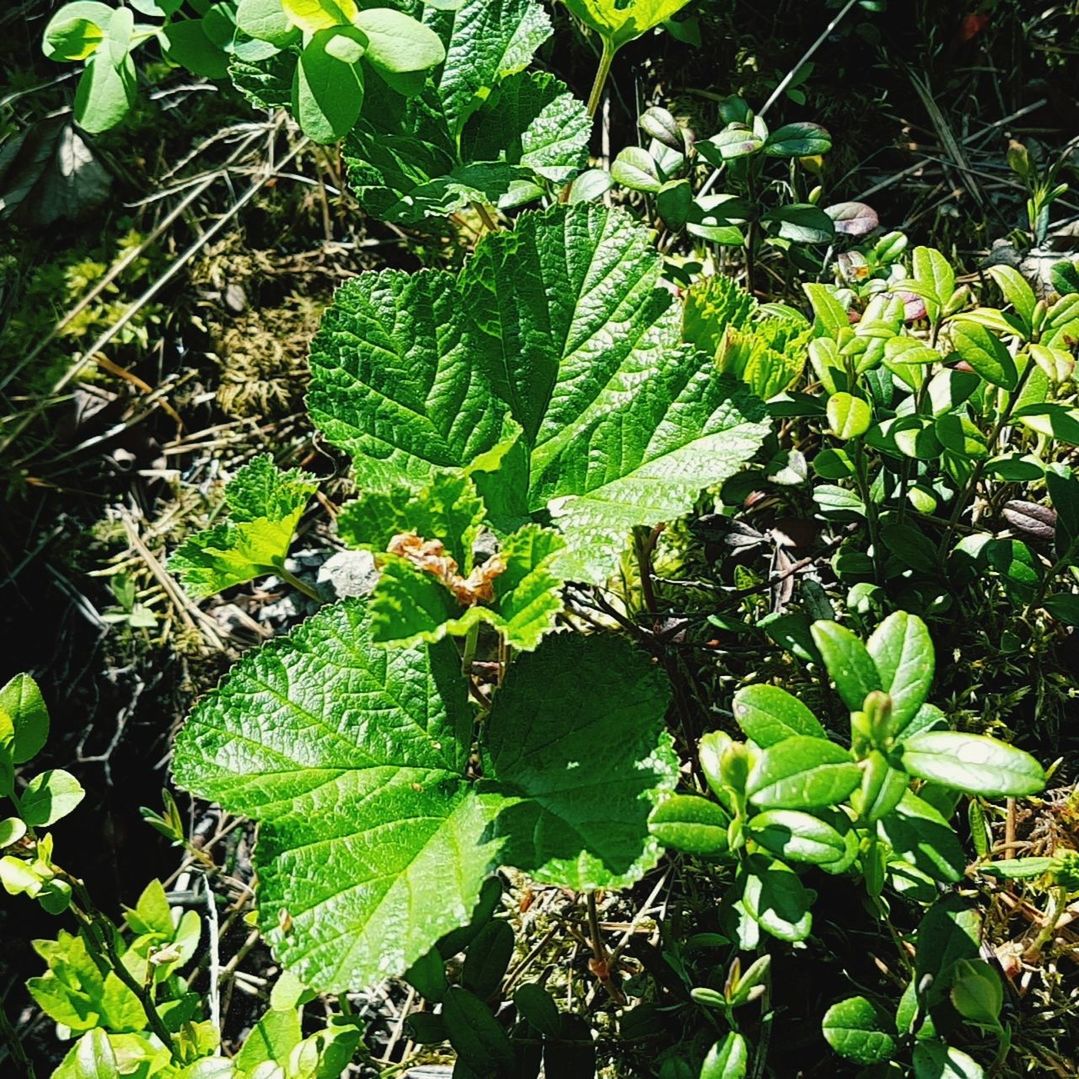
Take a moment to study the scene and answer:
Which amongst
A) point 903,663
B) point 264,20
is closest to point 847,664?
point 903,663

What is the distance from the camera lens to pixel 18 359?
2.74m

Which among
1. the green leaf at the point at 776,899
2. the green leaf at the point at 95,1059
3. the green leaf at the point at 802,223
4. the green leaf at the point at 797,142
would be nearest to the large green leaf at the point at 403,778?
the green leaf at the point at 776,899

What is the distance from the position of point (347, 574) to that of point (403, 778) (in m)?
0.83

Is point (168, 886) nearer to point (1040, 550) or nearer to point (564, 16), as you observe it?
point (1040, 550)

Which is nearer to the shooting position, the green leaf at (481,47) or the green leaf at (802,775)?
the green leaf at (802,775)

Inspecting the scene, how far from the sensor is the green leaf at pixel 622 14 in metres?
1.89

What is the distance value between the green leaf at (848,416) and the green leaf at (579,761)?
Answer: 1.47 ft

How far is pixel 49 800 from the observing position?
1645mm

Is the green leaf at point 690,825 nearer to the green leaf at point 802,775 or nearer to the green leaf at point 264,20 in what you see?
the green leaf at point 802,775

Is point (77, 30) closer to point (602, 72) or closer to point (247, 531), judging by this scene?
point (602, 72)

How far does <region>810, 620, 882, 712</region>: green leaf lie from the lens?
4.33 ft

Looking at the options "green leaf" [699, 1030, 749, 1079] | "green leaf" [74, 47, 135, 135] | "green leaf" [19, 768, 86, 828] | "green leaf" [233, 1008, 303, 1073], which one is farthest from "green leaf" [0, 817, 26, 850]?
"green leaf" [74, 47, 135, 135]

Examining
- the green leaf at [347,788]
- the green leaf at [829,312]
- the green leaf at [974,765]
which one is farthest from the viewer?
the green leaf at [829,312]

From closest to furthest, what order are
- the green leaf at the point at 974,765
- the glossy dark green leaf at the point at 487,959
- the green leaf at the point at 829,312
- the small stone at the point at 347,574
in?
the green leaf at the point at 974,765 < the glossy dark green leaf at the point at 487,959 < the green leaf at the point at 829,312 < the small stone at the point at 347,574
